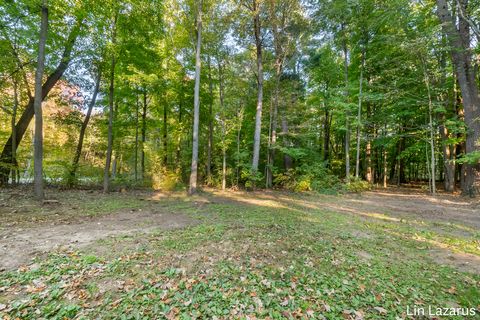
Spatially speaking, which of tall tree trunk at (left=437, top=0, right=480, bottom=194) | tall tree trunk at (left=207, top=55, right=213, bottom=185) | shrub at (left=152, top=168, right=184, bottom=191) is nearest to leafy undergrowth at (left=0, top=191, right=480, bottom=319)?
shrub at (left=152, top=168, right=184, bottom=191)

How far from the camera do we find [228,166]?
14.1 metres

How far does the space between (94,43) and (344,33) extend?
12.6m

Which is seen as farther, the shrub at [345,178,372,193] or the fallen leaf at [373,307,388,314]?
the shrub at [345,178,372,193]

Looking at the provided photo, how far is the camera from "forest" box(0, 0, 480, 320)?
2746 millimetres

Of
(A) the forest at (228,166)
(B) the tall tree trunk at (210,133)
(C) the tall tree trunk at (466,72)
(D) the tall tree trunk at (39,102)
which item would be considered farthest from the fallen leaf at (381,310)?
(B) the tall tree trunk at (210,133)

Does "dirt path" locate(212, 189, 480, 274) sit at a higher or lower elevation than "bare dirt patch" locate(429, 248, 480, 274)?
higher

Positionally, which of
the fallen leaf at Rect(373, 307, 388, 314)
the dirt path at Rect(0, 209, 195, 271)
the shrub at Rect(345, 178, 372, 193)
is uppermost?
the shrub at Rect(345, 178, 372, 193)

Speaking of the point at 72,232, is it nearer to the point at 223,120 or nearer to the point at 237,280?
the point at 237,280

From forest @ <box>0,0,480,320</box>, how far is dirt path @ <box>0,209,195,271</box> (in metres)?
0.05

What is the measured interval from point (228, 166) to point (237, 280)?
37.0ft

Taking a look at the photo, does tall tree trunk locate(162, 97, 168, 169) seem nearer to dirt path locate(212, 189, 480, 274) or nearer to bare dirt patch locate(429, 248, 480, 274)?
dirt path locate(212, 189, 480, 274)

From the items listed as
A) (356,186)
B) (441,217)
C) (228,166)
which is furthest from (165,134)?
(441,217)

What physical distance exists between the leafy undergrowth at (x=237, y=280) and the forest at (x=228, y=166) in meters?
0.02

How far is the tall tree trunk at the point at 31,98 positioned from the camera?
9.04 m
